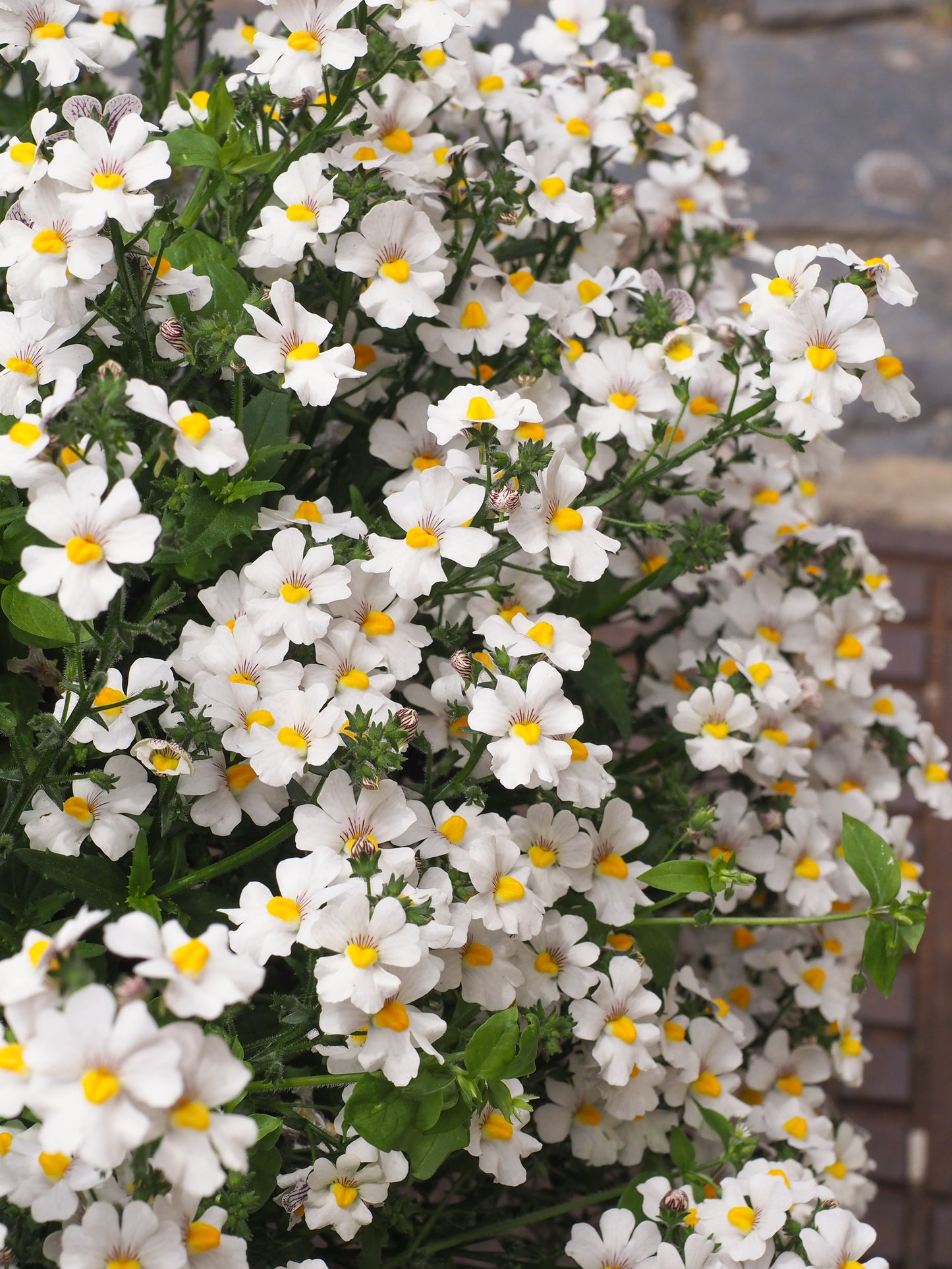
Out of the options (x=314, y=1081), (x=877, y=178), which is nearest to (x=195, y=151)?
(x=314, y=1081)

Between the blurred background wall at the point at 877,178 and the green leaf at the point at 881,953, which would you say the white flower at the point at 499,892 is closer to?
the green leaf at the point at 881,953

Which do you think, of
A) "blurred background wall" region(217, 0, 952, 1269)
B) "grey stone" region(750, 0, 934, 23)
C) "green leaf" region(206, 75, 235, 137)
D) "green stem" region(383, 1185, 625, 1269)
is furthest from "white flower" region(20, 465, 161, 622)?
"grey stone" region(750, 0, 934, 23)

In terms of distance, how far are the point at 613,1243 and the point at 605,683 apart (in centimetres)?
23

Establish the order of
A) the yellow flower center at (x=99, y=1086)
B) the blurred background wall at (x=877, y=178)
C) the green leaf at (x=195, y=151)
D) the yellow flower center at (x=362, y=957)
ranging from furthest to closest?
the blurred background wall at (x=877, y=178)
the green leaf at (x=195, y=151)
the yellow flower center at (x=362, y=957)
the yellow flower center at (x=99, y=1086)

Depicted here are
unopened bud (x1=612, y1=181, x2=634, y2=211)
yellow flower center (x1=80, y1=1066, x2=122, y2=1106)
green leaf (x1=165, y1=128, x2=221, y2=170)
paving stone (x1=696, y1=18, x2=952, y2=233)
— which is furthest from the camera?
paving stone (x1=696, y1=18, x2=952, y2=233)

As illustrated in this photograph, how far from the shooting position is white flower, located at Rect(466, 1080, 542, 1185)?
1.65ft

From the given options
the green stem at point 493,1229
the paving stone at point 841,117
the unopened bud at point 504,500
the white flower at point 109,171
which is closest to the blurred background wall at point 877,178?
the paving stone at point 841,117

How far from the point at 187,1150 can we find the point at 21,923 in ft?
0.61

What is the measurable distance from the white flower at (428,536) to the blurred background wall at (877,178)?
69 centimetres

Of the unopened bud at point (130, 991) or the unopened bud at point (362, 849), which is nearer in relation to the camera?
the unopened bud at point (130, 991)

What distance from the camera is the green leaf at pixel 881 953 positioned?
1.75 feet

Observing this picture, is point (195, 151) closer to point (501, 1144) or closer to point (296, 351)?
point (296, 351)

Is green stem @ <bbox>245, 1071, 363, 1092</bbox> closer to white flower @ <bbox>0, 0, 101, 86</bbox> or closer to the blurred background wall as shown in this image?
white flower @ <bbox>0, 0, 101, 86</bbox>

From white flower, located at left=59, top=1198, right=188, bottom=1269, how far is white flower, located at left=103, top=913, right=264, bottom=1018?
0.09 m
